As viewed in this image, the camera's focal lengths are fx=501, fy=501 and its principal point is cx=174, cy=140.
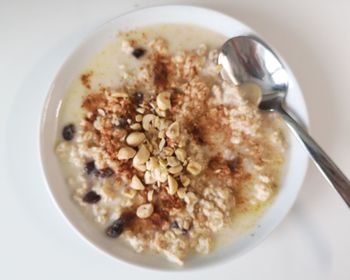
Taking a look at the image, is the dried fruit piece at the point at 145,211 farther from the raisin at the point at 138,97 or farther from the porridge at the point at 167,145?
the raisin at the point at 138,97

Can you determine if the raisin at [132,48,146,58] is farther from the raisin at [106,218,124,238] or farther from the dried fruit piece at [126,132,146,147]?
the raisin at [106,218,124,238]

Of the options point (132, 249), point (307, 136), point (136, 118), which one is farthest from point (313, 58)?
point (132, 249)

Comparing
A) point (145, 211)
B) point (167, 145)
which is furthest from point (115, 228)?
point (167, 145)

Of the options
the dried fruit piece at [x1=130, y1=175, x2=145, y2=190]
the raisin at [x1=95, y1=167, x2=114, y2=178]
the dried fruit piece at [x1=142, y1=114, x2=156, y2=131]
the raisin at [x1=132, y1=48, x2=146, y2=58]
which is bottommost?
the dried fruit piece at [x1=130, y1=175, x2=145, y2=190]

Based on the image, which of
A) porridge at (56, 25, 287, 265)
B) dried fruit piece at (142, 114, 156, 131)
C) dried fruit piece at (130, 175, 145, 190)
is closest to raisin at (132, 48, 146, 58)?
porridge at (56, 25, 287, 265)

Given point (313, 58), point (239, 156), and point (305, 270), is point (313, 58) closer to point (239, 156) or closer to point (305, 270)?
point (239, 156)

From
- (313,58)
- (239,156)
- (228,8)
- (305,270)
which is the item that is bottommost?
(305,270)
